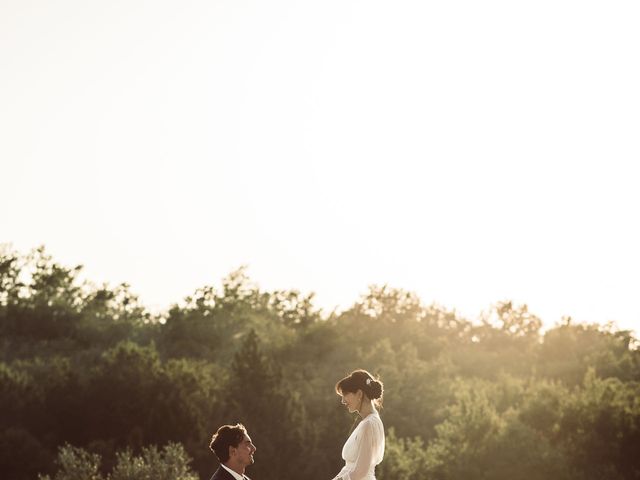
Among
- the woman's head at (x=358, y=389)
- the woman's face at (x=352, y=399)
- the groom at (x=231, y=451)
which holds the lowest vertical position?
the groom at (x=231, y=451)

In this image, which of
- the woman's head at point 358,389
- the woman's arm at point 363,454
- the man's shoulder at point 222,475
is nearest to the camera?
the man's shoulder at point 222,475

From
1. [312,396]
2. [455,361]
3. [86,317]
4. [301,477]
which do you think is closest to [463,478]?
[301,477]

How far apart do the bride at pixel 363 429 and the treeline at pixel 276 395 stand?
2499 centimetres

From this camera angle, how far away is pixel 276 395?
4725 centimetres

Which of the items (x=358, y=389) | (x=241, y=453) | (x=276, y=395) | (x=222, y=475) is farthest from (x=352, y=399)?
(x=276, y=395)

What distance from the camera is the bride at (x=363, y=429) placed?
10125mm

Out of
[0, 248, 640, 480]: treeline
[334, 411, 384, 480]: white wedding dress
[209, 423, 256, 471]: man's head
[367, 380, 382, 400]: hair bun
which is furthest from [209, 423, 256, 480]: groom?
[0, 248, 640, 480]: treeline

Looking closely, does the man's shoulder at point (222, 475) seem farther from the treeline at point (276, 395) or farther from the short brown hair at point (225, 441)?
the treeline at point (276, 395)

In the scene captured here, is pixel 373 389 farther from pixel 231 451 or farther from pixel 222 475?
pixel 222 475

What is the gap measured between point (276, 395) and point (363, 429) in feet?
123

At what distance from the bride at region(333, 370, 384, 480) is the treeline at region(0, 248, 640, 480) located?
82.0 feet

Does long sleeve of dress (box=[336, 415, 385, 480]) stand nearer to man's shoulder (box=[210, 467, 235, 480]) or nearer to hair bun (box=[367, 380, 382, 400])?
hair bun (box=[367, 380, 382, 400])

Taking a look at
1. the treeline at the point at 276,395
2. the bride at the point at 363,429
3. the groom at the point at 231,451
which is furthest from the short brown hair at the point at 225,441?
the treeline at the point at 276,395

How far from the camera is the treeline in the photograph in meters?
43.7
